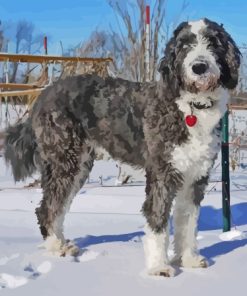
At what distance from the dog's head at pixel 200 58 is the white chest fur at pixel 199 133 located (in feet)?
0.28

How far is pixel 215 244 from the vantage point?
4559 mm

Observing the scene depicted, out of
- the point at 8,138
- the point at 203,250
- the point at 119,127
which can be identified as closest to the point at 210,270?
the point at 203,250

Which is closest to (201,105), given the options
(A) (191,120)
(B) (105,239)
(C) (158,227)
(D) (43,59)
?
(A) (191,120)

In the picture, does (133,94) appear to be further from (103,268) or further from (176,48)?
(103,268)

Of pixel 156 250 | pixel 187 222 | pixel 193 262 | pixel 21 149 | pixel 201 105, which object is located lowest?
pixel 193 262

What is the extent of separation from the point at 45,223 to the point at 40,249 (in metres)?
0.23

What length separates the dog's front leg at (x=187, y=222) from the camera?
3.94m

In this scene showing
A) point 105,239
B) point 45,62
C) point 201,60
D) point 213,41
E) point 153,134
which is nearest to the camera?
point 201,60

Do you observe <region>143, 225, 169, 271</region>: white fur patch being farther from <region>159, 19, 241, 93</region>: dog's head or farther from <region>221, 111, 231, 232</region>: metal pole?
<region>221, 111, 231, 232</region>: metal pole

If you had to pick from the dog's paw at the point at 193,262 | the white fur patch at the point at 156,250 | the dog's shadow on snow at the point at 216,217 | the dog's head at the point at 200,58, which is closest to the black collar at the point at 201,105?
the dog's head at the point at 200,58

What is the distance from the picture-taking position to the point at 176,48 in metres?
3.56

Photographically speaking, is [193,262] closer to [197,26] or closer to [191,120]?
[191,120]

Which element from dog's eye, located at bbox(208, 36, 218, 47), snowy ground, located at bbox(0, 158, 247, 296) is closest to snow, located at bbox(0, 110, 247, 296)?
snowy ground, located at bbox(0, 158, 247, 296)

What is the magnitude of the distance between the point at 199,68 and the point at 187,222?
117 cm
